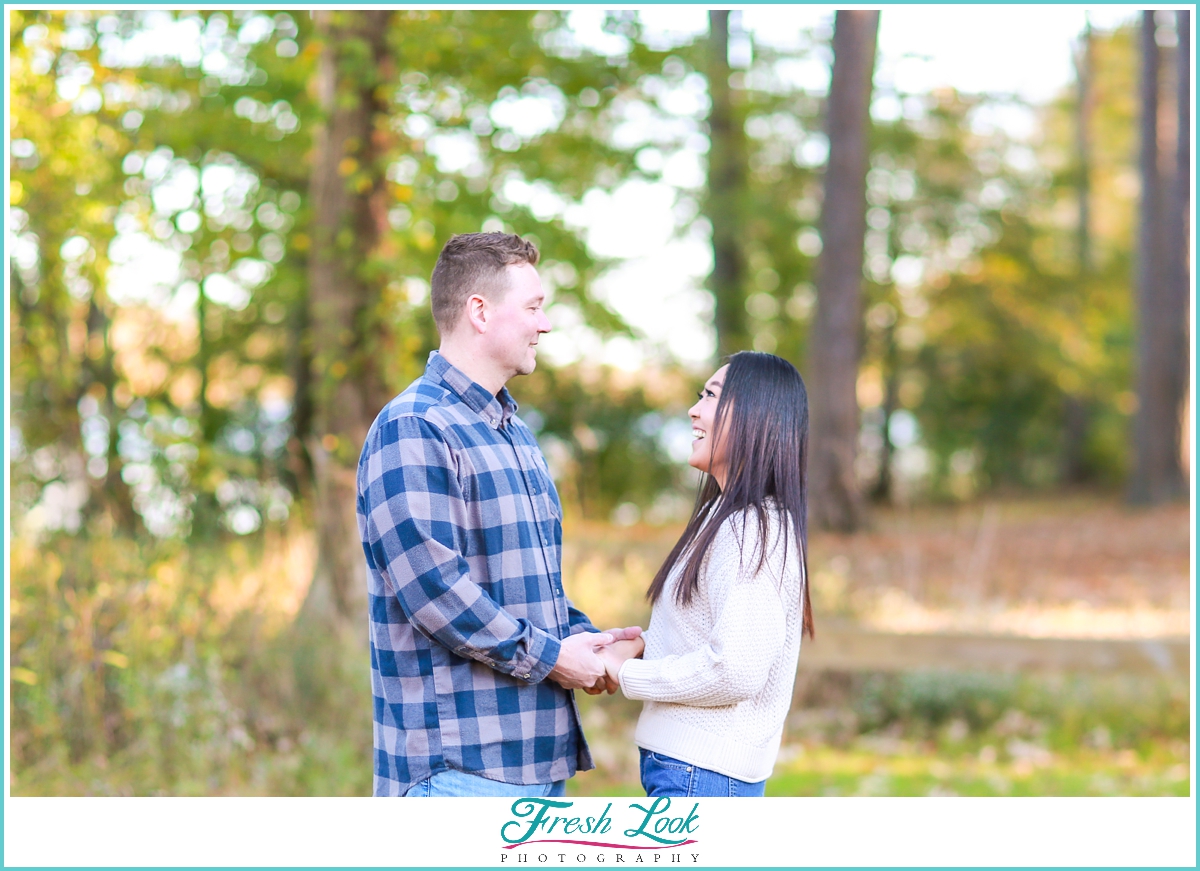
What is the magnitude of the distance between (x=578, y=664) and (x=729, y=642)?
0.34m

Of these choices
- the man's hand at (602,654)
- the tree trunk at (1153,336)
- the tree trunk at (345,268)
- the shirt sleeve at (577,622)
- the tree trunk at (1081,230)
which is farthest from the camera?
the tree trunk at (1081,230)

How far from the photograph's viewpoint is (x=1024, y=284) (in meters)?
16.7

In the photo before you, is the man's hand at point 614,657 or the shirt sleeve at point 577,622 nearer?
the man's hand at point 614,657

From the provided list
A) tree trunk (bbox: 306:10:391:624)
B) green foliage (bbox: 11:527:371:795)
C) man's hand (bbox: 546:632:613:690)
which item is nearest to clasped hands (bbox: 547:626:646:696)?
man's hand (bbox: 546:632:613:690)

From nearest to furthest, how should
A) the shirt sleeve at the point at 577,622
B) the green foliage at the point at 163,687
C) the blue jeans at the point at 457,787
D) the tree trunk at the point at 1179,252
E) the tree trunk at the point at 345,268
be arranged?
the blue jeans at the point at 457,787, the shirt sleeve at the point at 577,622, the green foliage at the point at 163,687, the tree trunk at the point at 345,268, the tree trunk at the point at 1179,252

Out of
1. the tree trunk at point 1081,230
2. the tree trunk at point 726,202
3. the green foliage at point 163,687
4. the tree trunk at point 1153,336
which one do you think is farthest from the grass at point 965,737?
the tree trunk at point 1081,230

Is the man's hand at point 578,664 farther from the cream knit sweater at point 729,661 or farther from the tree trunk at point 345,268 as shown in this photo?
the tree trunk at point 345,268

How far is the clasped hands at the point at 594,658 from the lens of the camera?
7.71 feet

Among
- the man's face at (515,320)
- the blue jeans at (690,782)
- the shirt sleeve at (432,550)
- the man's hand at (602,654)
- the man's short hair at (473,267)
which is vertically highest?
the man's short hair at (473,267)

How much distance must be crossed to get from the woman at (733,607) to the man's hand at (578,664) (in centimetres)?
4

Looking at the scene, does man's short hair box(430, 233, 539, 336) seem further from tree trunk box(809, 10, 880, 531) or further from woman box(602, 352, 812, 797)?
tree trunk box(809, 10, 880, 531)

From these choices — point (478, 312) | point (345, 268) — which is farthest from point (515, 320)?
point (345, 268)

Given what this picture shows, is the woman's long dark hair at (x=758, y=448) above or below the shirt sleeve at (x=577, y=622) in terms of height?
above

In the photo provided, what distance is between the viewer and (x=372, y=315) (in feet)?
18.6
